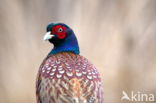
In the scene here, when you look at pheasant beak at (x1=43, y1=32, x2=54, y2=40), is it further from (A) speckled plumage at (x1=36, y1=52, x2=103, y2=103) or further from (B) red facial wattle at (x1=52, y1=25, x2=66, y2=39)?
(A) speckled plumage at (x1=36, y1=52, x2=103, y2=103)

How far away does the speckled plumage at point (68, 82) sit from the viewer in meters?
2.60

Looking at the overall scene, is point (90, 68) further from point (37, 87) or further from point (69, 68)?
point (37, 87)

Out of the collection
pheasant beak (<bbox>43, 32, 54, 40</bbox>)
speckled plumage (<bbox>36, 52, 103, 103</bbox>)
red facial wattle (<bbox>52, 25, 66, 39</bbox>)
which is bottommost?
speckled plumage (<bbox>36, 52, 103, 103</bbox>)

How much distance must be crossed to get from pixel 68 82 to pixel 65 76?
44 mm

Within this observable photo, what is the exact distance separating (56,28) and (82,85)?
43 centimetres

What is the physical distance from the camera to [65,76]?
264cm

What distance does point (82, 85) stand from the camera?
261 centimetres

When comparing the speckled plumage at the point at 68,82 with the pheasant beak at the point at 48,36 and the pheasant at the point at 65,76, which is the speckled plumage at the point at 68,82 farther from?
the pheasant beak at the point at 48,36

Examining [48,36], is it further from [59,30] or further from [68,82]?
[68,82]

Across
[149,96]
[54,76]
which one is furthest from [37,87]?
[149,96]

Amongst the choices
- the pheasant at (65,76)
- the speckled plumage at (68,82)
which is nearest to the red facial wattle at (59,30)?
A: the pheasant at (65,76)

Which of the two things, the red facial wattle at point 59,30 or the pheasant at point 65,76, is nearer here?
the pheasant at point 65,76

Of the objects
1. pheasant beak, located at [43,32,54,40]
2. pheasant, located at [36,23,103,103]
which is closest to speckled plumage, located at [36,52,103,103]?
pheasant, located at [36,23,103,103]

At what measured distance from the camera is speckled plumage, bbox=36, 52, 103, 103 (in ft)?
8.52
